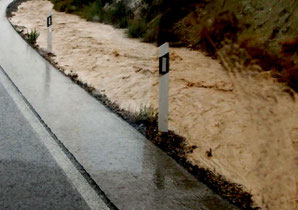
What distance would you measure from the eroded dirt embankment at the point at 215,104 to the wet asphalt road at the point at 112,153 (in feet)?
1.66

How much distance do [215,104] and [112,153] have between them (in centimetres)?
260

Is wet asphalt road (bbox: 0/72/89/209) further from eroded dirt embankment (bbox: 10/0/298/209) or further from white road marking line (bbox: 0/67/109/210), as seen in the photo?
eroded dirt embankment (bbox: 10/0/298/209)

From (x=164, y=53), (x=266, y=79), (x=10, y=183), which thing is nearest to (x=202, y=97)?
(x=266, y=79)

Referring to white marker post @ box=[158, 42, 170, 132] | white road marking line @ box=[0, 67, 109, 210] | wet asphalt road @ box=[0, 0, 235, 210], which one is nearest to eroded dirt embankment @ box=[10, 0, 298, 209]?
white marker post @ box=[158, 42, 170, 132]

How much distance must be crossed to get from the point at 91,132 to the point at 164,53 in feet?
4.57

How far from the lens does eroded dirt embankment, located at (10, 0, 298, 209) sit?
4199mm

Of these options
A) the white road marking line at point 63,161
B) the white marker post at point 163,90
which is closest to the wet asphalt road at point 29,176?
the white road marking line at point 63,161

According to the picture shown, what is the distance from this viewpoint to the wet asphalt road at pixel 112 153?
342cm

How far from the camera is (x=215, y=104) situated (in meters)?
6.29

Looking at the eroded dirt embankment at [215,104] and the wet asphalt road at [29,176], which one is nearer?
the wet asphalt road at [29,176]

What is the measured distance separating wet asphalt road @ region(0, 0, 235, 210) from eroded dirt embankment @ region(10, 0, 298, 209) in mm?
506

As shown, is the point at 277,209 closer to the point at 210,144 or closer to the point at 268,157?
the point at 268,157

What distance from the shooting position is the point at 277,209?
11.3ft

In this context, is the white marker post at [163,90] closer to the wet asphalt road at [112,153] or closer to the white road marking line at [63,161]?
the wet asphalt road at [112,153]
